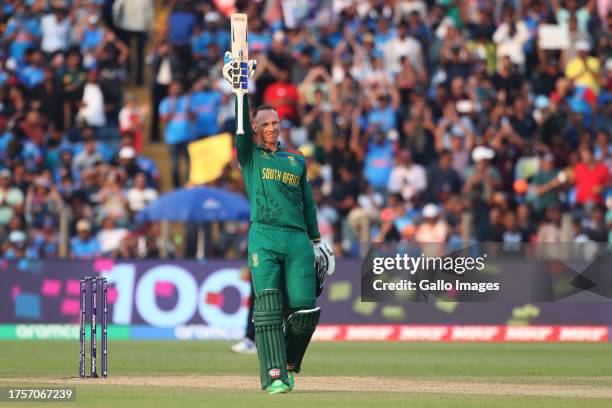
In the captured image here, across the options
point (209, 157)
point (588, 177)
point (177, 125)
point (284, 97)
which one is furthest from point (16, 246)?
point (588, 177)

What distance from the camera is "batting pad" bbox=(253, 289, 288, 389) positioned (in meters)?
12.7

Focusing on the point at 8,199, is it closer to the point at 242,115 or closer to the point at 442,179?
the point at 442,179

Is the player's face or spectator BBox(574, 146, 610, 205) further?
spectator BBox(574, 146, 610, 205)

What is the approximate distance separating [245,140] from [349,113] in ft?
46.7

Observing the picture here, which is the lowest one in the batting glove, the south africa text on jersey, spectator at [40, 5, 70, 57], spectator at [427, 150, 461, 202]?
the batting glove

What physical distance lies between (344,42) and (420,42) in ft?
4.56

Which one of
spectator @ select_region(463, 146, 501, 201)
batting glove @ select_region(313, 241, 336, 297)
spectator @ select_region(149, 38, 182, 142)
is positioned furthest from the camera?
spectator @ select_region(149, 38, 182, 142)

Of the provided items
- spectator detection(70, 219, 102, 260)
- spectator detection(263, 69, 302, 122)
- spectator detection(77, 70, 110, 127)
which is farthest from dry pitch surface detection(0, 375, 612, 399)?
spectator detection(77, 70, 110, 127)

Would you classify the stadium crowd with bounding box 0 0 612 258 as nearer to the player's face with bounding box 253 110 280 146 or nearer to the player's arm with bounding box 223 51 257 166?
the player's face with bounding box 253 110 280 146

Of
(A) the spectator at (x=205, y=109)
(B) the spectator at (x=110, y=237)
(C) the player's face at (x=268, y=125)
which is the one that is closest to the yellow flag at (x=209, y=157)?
(A) the spectator at (x=205, y=109)

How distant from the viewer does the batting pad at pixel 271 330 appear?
12719 mm

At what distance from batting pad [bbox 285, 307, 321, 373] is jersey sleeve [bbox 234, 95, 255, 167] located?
4.49ft

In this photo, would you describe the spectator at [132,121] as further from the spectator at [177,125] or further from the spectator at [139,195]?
the spectator at [139,195]

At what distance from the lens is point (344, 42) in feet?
92.2
